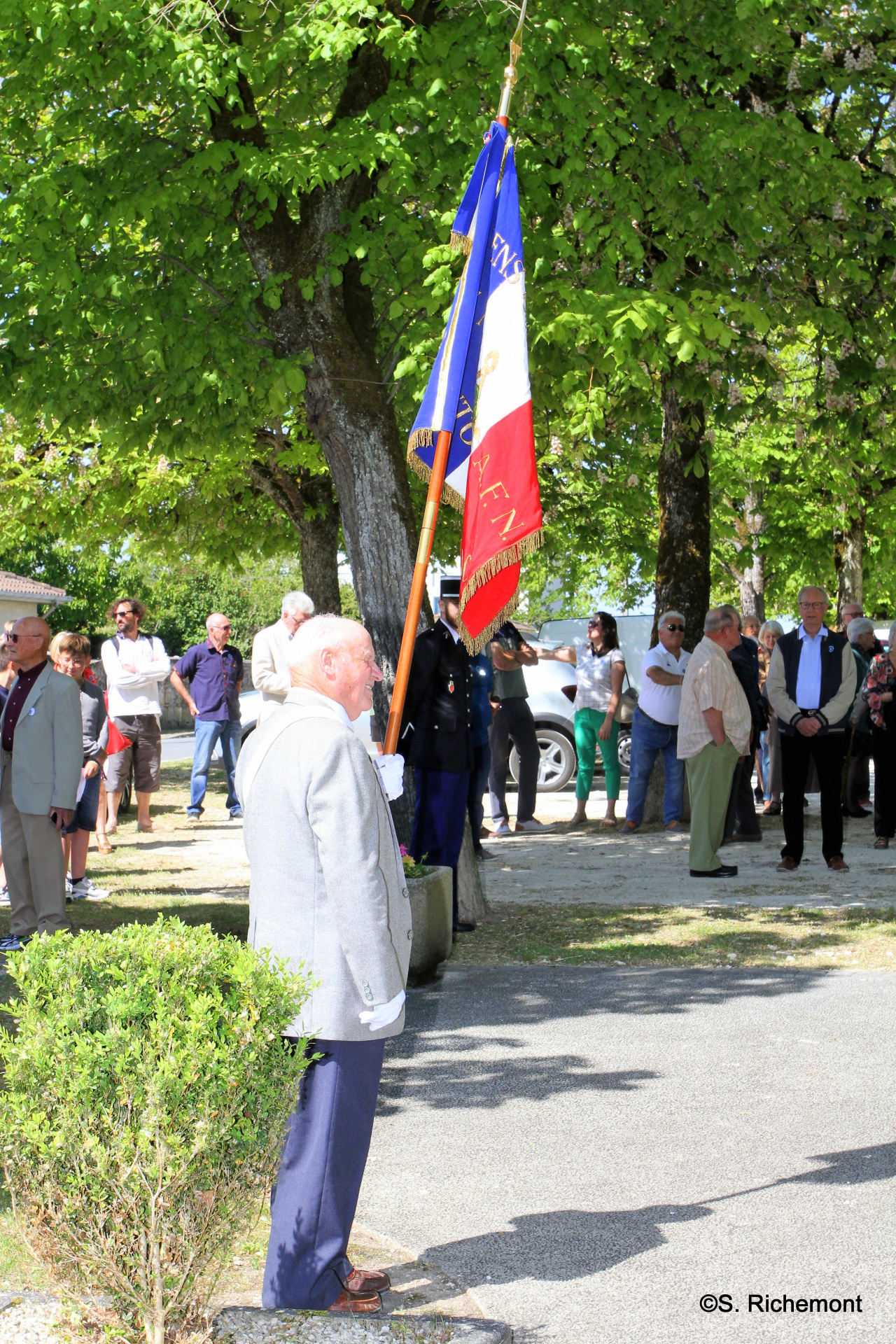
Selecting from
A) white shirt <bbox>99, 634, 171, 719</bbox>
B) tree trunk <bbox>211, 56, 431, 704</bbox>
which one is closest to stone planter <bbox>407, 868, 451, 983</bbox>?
tree trunk <bbox>211, 56, 431, 704</bbox>

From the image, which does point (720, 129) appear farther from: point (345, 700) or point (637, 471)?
point (637, 471)

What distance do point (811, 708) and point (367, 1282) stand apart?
7625 millimetres

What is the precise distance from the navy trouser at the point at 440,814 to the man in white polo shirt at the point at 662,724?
4.49 metres

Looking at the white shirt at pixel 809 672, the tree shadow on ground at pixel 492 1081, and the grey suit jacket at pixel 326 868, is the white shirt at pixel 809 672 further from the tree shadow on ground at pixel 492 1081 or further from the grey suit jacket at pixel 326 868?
the grey suit jacket at pixel 326 868

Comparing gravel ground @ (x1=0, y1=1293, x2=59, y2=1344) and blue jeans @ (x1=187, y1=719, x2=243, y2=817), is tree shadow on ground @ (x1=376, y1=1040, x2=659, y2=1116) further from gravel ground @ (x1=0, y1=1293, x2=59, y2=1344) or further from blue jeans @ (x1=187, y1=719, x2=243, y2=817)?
blue jeans @ (x1=187, y1=719, x2=243, y2=817)

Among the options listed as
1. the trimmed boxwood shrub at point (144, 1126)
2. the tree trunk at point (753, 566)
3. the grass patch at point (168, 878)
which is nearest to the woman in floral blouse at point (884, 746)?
the grass patch at point (168, 878)

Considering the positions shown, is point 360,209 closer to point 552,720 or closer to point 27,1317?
point 27,1317

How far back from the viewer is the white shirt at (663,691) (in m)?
12.8

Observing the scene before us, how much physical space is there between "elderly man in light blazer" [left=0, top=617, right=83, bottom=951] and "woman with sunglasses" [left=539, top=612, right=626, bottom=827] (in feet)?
21.9

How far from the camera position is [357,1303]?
366 cm

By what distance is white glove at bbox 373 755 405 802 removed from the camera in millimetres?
4477

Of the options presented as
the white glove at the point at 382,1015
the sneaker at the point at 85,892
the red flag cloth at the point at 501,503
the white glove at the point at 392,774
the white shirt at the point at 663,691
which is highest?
the red flag cloth at the point at 501,503

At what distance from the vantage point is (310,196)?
9492 millimetres

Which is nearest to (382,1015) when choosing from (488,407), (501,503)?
(501,503)
